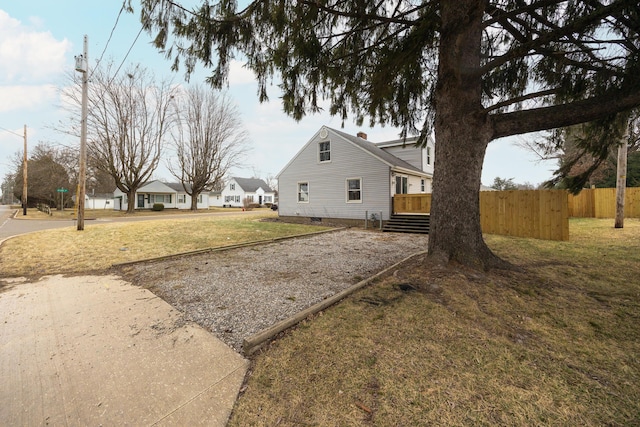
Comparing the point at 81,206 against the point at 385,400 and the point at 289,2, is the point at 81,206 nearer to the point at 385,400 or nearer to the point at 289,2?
the point at 289,2

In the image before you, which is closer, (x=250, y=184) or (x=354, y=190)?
(x=354, y=190)

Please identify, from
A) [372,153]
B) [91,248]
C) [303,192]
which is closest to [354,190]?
[372,153]

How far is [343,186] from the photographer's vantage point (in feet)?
47.1

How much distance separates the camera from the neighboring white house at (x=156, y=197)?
33.4 metres

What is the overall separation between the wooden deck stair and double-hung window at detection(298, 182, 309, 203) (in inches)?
218

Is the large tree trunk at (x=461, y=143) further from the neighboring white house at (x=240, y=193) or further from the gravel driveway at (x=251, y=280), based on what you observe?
the neighboring white house at (x=240, y=193)

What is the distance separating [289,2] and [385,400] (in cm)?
527

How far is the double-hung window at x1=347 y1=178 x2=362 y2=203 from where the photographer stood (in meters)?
13.9

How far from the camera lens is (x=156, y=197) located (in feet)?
115

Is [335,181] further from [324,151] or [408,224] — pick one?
[408,224]

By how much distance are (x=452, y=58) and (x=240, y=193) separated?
4572 centimetres

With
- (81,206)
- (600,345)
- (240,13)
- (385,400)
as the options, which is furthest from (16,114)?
(600,345)

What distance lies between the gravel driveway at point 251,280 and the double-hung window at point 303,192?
8767 millimetres

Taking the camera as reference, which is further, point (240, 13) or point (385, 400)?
point (240, 13)
